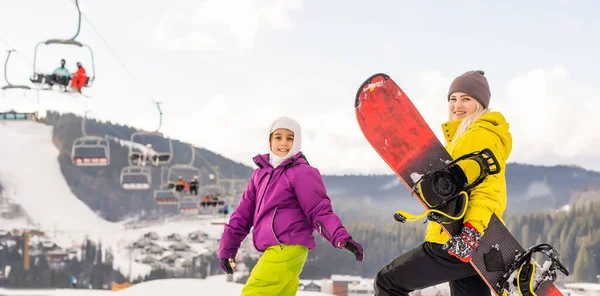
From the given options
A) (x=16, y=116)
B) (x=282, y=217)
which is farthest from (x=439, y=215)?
(x=16, y=116)

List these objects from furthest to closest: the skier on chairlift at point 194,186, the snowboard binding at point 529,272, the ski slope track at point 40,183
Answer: the ski slope track at point 40,183, the skier on chairlift at point 194,186, the snowboard binding at point 529,272

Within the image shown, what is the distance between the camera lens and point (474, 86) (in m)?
2.18

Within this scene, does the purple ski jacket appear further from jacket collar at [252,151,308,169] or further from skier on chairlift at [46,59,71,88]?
skier on chairlift at [46,59,71,88]

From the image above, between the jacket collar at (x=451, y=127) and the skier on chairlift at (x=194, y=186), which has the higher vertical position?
the jacket collar at (x=451, y=127)

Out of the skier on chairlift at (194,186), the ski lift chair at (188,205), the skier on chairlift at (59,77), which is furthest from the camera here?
the skier on chairlift at (194,186)

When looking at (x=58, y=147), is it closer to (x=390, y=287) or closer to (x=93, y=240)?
(x=93, y=240)

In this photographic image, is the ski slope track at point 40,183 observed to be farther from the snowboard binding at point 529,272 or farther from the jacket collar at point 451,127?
the snowboard binding at point 529,272

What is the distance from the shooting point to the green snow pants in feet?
7.43

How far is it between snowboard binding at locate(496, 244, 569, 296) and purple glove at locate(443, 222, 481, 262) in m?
0.24

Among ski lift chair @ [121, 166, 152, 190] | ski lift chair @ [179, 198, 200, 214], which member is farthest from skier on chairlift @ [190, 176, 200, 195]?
ski lift chair @ [121, 166, 152, 190]

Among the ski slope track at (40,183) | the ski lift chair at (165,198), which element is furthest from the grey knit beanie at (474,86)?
the ski slope track at (40,183)

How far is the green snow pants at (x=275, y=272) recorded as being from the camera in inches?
89.1

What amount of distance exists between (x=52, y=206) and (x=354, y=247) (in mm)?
61348

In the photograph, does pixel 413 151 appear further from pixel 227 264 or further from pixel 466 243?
pixel 227 264
